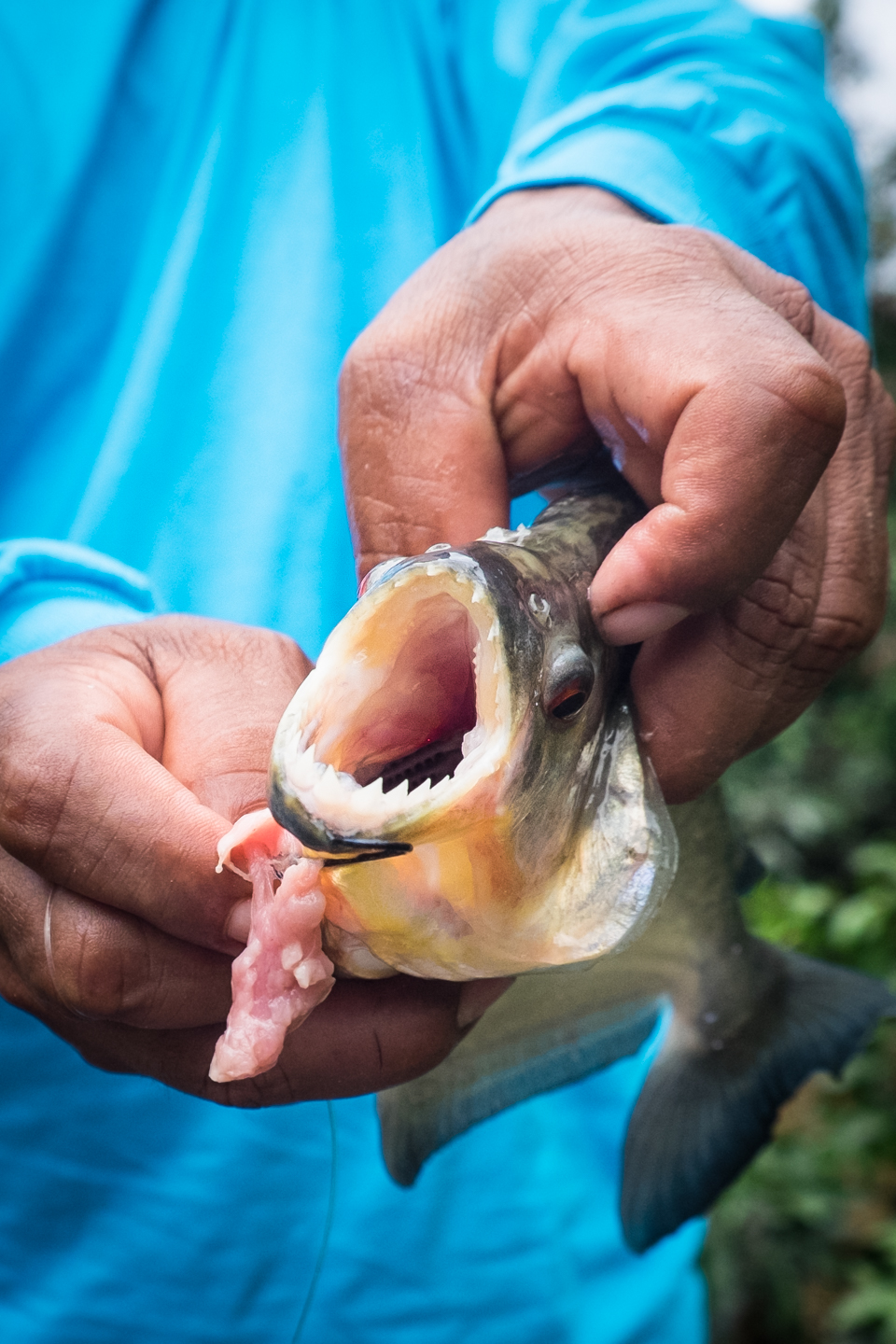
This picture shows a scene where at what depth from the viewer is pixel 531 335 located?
52.3 inches

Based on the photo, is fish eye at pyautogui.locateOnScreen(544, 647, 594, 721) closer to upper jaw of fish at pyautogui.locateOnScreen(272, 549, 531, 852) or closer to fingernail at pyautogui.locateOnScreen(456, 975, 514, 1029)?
upper jaw of fish at pyautogui.locateOnScreen(272, 549, 531, 852)

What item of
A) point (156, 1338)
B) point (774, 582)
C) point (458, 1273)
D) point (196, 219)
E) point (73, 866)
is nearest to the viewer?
point (73, 866)

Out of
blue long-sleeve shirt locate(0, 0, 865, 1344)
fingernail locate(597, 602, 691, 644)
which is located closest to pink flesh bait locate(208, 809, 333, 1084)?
fingernail locate(597, 602, 691, 644)

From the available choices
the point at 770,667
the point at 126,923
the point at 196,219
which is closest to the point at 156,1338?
the point at 126,923

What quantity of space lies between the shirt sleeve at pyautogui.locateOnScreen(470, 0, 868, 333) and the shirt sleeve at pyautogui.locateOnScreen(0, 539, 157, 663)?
75 centimetres

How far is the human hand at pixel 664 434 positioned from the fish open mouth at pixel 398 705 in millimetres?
233

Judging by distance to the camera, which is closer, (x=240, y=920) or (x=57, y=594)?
(x=240, y=920)

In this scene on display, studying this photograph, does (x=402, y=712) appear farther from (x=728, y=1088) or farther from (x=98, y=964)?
(x=728, y=1088)

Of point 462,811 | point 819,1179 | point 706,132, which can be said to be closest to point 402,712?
point 462,811

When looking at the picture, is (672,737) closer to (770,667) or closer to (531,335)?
(770,667)

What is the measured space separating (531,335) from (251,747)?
1.93 ft

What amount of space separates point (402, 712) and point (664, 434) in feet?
1.41

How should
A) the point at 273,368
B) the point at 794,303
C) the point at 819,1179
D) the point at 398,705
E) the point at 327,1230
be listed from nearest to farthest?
the point at 398,705, the point at 794,303, the point at 327,1230, the point at 273,368, the point at 819,1179

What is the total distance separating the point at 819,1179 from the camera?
13.7 feet
